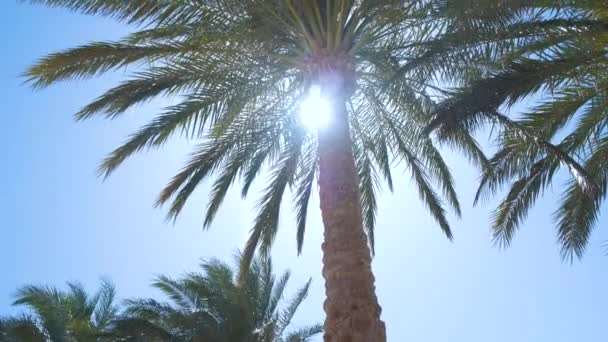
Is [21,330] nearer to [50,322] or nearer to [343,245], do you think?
[50,322]

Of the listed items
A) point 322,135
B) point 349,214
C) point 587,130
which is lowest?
point 349,214

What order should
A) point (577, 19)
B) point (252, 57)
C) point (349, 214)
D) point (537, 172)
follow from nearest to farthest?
point (349, 214)
point (577, 19)
point (252, 57)
point (537, 172)

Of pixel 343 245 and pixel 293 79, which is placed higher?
pixel 293 79

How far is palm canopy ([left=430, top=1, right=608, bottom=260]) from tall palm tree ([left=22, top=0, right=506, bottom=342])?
51cm

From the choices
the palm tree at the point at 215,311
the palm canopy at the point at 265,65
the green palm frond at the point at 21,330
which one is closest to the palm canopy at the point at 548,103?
the palm canopy at the point at 265,65

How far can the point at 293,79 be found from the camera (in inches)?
417

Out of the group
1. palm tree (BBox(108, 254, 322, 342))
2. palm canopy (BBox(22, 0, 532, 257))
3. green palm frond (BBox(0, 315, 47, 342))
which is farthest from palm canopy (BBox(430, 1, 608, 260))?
green palm frond (BBox(0, 315, 47, 342))

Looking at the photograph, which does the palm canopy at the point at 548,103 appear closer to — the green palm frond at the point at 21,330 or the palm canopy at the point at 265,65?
the palm canopy at the point at 265,65

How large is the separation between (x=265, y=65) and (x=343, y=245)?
122 inches

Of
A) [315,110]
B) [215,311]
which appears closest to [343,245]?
[315,110]

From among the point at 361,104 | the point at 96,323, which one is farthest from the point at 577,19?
the point at 96,323

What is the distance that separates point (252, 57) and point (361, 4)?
1628 millimetres

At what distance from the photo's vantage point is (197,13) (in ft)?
31.3

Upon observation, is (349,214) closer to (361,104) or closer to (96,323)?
(361,104)
